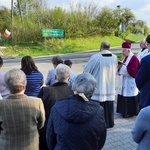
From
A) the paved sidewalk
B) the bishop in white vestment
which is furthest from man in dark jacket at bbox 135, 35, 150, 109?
the bishop in white vestment

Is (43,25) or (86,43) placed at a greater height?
(43,25)

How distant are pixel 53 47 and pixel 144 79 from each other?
26.8m

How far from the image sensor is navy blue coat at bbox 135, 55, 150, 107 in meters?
3.72

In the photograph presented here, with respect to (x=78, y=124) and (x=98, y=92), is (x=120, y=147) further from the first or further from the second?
(x=78, y=124)

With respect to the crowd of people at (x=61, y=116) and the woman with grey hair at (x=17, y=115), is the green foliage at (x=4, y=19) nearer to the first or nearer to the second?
the crowd of people at (x=61, y=116)

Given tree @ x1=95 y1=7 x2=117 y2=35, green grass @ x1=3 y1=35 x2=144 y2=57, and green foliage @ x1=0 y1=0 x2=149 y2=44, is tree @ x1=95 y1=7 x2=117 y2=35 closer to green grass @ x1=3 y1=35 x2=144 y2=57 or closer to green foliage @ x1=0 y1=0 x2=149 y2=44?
green foliage @ x1=0 y1=0 x2=149 y2=44

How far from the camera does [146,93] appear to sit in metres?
3.95

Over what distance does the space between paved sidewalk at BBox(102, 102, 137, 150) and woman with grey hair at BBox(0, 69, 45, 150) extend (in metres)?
2.11

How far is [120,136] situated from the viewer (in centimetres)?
491

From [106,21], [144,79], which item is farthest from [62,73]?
[106,21]

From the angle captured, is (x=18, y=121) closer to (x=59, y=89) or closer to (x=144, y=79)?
(x=59, y=89)

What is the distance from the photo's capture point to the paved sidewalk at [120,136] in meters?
4.44

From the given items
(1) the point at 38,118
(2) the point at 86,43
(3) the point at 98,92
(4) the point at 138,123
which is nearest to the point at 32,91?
(1) the point at 38,118

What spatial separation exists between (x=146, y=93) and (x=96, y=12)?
36.0 meters
